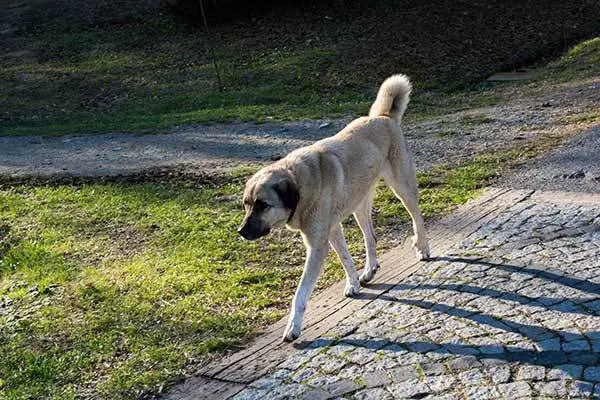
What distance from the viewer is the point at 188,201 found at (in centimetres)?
898

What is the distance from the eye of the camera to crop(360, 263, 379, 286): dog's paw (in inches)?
246

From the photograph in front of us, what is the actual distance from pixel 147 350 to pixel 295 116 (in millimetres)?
8741

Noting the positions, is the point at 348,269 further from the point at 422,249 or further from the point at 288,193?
the point at 288,193

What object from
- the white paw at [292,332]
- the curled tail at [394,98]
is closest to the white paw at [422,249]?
the curled tail at [394,98]

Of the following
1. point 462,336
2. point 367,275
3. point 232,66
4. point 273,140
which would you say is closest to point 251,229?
point 367,275

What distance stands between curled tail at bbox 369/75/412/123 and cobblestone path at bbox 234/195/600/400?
1255 mm

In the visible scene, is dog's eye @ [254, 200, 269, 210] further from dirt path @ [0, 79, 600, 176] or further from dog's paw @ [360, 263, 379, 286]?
dirt path @ [0, 79, 600, 176]

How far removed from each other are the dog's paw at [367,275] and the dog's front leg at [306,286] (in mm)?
721

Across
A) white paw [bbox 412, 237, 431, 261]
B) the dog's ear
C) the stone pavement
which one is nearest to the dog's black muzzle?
the dog's ear

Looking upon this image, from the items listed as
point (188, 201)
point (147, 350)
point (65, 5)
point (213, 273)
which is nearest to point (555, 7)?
point (65, 5)

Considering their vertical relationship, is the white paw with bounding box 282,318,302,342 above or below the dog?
below

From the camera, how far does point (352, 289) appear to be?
6039mm

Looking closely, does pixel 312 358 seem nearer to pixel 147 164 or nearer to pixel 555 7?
pixel 147 164

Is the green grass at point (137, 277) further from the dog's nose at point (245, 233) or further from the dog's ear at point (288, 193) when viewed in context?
the dog's ear at point (288, 193)
